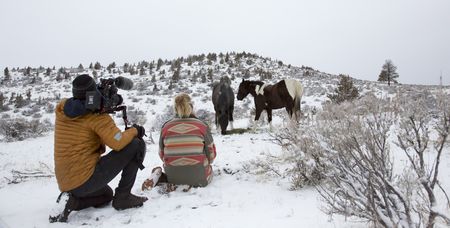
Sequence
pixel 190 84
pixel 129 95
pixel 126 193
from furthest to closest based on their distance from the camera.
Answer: pixel 190 84 < pixel 129 95 < pixel 126 193

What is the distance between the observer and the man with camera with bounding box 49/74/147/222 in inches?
129

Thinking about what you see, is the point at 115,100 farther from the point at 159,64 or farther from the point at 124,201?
the point at 159,64

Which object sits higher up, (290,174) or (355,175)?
(355,175)

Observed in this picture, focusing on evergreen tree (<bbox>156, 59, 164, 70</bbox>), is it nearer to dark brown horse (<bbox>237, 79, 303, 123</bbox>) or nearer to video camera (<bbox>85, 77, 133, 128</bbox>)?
dark brown horse (<bbox>237, 79, 303, 123</bbox>)

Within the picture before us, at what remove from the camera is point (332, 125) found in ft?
9.77

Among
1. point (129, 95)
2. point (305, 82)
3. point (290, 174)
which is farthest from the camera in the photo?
point (305, 82)

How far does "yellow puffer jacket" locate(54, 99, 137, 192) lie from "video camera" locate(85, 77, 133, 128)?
12 centimetres

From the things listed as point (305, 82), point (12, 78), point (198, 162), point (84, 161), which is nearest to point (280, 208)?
point (198, 162)

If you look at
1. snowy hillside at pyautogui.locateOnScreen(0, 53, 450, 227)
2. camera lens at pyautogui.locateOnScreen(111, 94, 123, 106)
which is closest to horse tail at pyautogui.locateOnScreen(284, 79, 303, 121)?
snowy hillside at pyautogui.locateOnScreen(0, 53, 450, 227)

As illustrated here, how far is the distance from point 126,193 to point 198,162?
3.21 ft

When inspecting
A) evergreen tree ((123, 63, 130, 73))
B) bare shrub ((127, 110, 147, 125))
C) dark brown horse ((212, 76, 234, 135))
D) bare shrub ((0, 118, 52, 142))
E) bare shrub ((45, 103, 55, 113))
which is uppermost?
evergreen tree ((123, 63, 130, 73))

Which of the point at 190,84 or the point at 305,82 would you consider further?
the point at 305,82

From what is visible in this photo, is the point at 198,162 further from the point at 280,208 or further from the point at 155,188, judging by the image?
the point at 280,208

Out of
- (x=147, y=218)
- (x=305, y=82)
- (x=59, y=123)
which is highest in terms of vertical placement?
(x=305, y=82)
